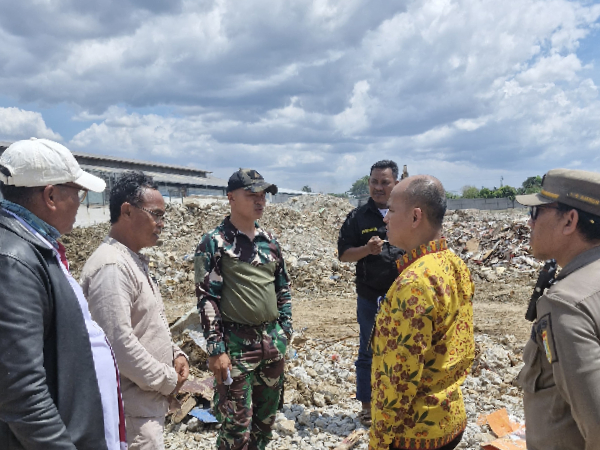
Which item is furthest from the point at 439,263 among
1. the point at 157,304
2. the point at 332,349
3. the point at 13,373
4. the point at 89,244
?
the point at 89,244

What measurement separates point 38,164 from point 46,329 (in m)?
0.66

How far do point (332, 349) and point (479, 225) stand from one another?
13973 millimetres

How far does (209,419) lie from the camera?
461cm

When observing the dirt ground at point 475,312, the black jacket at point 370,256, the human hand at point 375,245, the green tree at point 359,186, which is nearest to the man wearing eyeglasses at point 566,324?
the human hand at point 375,245

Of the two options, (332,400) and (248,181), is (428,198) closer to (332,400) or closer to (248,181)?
(248,181)

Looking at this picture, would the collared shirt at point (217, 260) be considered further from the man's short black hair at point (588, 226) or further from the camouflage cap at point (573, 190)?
the man's short black hair at point (588, 226)

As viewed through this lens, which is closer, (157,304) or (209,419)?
(157,304)

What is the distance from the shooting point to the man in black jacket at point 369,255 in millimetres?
4277

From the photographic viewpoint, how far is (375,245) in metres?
4.18

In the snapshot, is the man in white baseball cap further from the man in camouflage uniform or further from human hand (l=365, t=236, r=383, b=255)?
human hand (l=365, t=236, r=383, b=255)

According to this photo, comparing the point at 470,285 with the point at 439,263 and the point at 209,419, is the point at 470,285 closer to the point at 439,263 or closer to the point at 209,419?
the point at 439,263

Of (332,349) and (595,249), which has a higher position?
(595,249)

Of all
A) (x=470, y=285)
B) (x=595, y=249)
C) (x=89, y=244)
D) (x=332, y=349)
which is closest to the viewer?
(x=595, y=249)

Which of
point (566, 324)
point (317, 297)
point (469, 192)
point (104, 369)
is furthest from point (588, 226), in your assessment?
point (469, 192)
